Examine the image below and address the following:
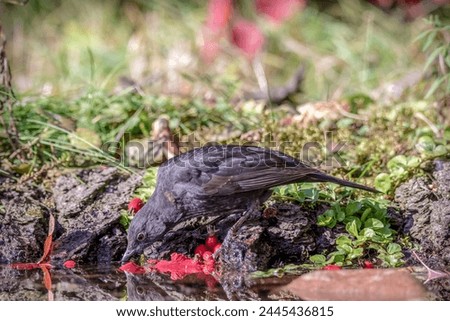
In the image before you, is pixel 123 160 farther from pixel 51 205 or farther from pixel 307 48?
pixel 307 48

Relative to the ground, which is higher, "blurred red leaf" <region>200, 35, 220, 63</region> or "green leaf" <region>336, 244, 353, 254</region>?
"blurred red leaf" <region>200, 35, 220, 63</region>

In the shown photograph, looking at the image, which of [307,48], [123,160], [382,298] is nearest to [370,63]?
[307,48]

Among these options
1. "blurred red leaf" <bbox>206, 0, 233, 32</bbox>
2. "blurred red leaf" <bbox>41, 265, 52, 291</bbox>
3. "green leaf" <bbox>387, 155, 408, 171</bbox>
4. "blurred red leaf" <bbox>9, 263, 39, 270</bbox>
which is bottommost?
"blurred red leaf" <bbox>9, 263, 39, 270</bbox>

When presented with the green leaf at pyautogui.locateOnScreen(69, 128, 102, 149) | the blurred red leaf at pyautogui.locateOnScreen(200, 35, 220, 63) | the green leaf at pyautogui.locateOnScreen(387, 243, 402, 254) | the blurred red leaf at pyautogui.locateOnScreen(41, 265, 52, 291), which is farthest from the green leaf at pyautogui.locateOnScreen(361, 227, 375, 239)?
the blurred red leaf at pyautogui.locateOnScreen(200, 35, 220, 63)

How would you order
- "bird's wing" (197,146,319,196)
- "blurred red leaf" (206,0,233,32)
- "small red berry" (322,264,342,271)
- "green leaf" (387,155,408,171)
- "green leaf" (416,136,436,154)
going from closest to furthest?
"small red berry" (322,264,342,271) → "bird's wing" (197,146,319,196) → "green leaf" (387,155,408,171) → "green leaf" (416,136,436,154) → "blurred red leaf" (206,0,233,32)

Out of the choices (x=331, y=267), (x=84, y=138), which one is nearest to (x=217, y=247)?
(x=331, y=267)

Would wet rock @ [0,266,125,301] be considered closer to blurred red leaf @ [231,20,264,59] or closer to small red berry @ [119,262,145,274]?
small red berry @ [119,262,145,274]
